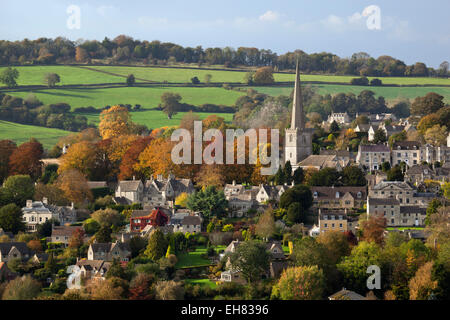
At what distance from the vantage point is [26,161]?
90438 mm

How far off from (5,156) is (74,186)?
464 inches

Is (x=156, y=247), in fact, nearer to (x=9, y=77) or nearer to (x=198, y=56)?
(x=9, y=77)

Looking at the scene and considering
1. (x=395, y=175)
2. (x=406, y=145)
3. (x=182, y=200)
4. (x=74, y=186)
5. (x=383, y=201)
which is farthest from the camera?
(x=406, y=145)

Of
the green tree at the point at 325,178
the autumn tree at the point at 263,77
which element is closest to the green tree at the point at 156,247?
the green tree at the point at 325,178

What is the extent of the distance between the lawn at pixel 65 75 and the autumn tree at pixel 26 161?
1852 inches

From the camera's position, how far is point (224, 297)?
58.3 metres

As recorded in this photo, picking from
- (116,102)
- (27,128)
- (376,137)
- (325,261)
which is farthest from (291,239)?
(116,102)

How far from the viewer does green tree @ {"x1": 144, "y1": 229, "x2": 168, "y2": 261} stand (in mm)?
65369

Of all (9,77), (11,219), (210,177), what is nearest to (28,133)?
(9,77)

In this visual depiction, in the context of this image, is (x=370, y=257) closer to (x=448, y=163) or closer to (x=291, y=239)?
(x=291, y=239)

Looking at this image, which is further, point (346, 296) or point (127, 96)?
point (127, 96)

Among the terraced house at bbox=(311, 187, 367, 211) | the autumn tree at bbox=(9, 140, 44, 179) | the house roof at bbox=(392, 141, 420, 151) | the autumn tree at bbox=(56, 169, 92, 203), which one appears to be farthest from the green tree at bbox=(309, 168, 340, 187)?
the autumn tree at bbox=(9, 140, 44, 179)

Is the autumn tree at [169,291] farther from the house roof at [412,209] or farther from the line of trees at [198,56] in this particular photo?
the line of trees at [198,56]

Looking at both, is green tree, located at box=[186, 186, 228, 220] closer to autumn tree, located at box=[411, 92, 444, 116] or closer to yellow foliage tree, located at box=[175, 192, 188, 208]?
yellow foliage tree, located at box=[175, 192, 188, 208]
